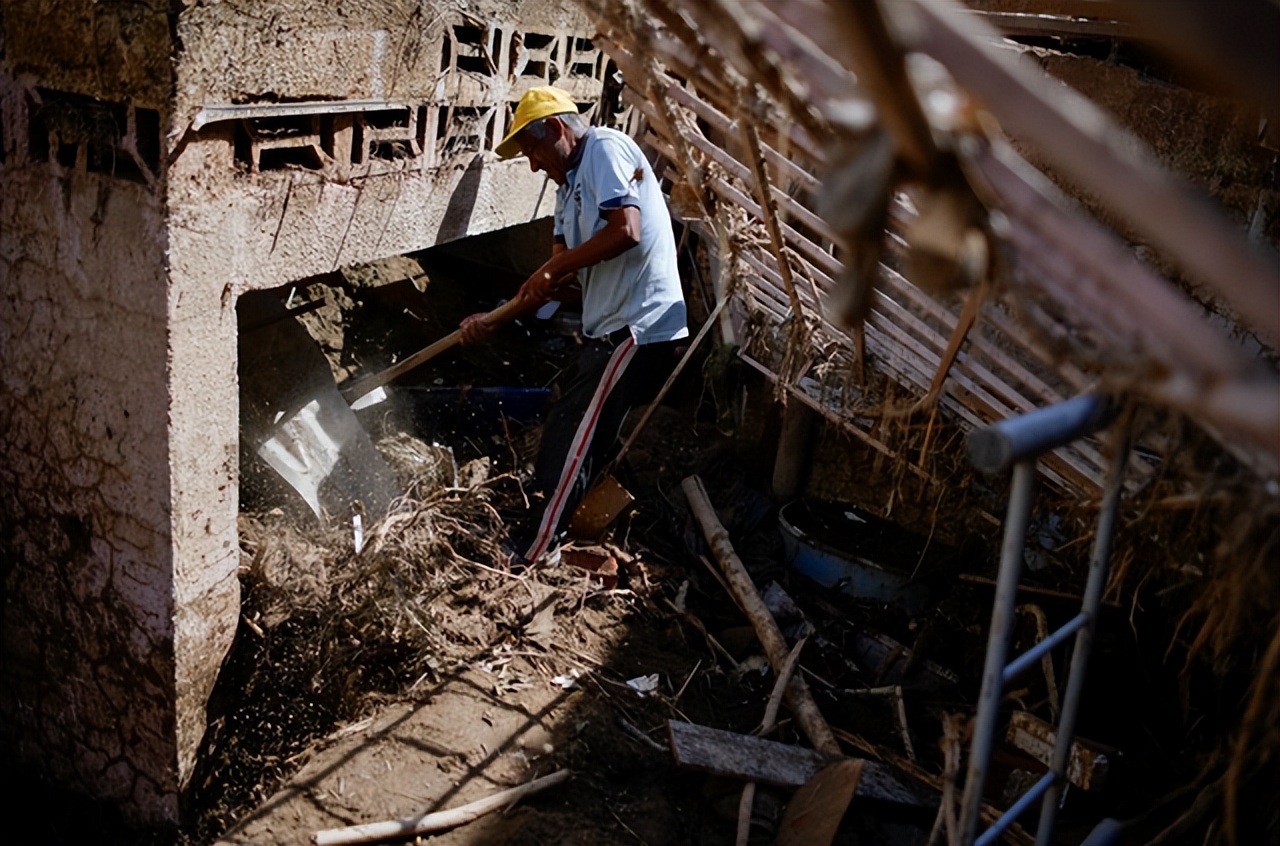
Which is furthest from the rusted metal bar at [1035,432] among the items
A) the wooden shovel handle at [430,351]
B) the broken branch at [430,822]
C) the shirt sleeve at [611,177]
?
the wooden shovel handle at [430,351]

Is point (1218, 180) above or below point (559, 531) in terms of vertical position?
above

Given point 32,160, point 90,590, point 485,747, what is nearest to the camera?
point 32,160

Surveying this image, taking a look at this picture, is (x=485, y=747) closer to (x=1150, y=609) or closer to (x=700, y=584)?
(x=700, y=584)

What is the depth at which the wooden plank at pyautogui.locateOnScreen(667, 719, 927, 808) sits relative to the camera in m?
4.19

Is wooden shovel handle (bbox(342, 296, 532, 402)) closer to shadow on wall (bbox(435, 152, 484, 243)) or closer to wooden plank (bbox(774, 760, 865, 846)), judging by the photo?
shadow on wall (bbox(435, 152, 484, 243))

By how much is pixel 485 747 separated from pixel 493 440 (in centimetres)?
256

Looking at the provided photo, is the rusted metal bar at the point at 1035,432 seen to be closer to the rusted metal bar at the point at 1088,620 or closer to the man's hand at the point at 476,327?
the rusted metal bar at the point at 1088,620

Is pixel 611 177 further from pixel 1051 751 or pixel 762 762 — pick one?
pixel 1051 751

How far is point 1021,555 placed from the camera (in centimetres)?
197

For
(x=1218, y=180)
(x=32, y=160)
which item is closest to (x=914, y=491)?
(x=1218, y=180)

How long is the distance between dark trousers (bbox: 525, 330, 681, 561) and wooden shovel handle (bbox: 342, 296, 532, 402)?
51 centimetres

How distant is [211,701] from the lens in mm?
4234

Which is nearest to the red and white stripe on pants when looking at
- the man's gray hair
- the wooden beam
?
the man's gray hair

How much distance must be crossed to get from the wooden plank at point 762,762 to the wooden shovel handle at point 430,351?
2.18 metres
